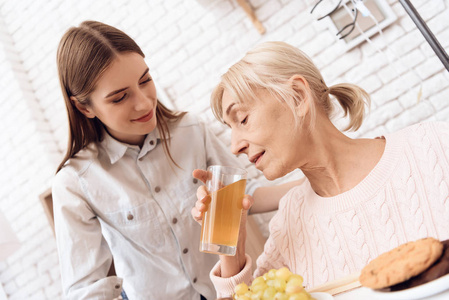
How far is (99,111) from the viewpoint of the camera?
147 centimetres

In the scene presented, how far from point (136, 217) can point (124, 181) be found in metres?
0.16

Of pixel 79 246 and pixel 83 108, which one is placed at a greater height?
pixel 83 108

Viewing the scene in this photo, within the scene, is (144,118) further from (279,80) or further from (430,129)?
(430,129)

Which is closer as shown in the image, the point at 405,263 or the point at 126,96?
the point at 405,263

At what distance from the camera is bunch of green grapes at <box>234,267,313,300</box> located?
679 millimetres

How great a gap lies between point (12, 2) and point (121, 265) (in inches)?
89.2

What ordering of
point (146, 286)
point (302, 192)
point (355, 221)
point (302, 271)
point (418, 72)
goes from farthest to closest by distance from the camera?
point (418, 72), point (146, 286), point (302, 192), point (302, 271), point (355, 221)

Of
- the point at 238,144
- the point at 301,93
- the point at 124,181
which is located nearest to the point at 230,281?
the point at 238,144

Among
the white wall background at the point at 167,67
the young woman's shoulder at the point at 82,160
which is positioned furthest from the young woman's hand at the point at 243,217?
the white wall background at the point at 167,67

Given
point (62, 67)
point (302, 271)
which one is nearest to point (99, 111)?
→ point (62, 67)

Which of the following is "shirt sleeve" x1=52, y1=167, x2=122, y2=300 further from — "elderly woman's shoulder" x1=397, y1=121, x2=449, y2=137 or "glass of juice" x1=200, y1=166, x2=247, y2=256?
"elderly woman's shoulder" x1=397, y1=121, x2=449, y2=137

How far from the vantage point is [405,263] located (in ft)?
1.94

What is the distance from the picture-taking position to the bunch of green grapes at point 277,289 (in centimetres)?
68

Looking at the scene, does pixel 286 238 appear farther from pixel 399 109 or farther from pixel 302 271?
pixel 399 109
